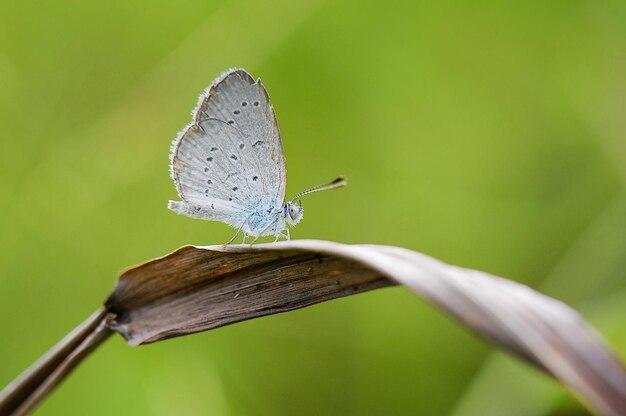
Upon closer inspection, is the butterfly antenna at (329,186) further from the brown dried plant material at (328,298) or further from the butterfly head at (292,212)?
the brown dried plant material at (328,298)

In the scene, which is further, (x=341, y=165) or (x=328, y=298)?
(x=341, y=165)

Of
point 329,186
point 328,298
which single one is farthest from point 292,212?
point 328,298

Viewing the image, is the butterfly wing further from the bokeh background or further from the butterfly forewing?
the bokeh background

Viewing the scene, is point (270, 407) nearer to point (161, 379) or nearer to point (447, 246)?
point (161, 379)

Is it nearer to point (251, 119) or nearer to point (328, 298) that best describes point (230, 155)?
point (251, 119)

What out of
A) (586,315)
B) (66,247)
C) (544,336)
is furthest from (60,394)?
(544,336)

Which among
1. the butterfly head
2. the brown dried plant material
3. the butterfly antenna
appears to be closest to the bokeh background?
the butterfly head

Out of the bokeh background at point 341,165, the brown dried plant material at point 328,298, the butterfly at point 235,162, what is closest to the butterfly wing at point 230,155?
the butterfly at point 235,162

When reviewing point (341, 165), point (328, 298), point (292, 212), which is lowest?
point (328, 298)
